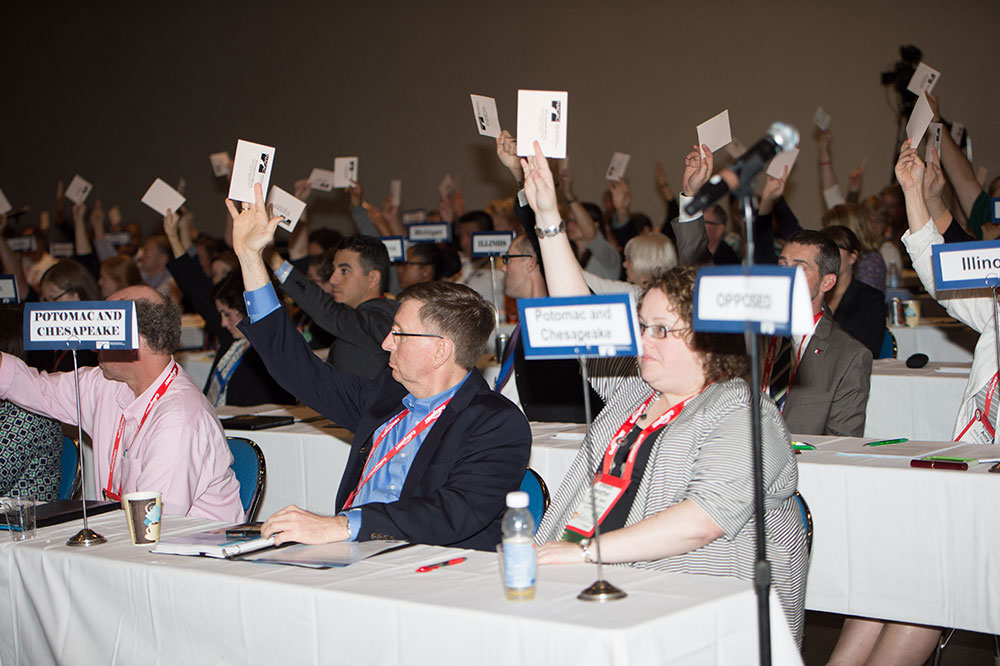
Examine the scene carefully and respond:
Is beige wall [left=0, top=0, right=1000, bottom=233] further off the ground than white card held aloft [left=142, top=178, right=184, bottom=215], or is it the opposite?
beige wall [left=0, top=0, right=1000, bottom=233]

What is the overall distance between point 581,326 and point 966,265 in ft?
5.60

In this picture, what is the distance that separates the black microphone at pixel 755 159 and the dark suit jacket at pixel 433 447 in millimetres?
1056

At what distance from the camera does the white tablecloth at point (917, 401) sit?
175 inches

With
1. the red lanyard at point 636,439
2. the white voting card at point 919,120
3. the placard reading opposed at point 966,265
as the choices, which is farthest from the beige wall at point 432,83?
the red lanyard at point 636,439

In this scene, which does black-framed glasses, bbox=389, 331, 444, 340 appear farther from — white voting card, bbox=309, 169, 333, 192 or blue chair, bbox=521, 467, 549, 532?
white voting card, bbox=309, 169, 333, 192

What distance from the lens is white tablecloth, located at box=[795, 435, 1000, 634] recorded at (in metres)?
2.67

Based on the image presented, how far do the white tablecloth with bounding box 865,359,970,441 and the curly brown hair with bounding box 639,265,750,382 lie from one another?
98.3 inches

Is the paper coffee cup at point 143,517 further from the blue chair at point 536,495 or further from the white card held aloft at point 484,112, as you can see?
the white card held aloft at point 484,112

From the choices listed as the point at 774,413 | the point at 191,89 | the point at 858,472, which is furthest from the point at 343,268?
the point at 191,89

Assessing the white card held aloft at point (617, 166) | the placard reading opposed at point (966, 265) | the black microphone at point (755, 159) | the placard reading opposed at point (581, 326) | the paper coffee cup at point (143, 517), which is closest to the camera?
the black microphone at point (755, 159)

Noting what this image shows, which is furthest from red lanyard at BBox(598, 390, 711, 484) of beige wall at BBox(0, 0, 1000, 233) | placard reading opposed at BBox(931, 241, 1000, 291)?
beige wall at BBox(0, 0, 1000, 233)

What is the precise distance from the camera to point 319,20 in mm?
11672

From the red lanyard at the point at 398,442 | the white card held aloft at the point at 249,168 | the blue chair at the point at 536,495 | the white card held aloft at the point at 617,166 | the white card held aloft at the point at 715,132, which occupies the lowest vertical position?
the blue chair at the point at 536,495

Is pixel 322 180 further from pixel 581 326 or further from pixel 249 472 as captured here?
pixel 581 326
